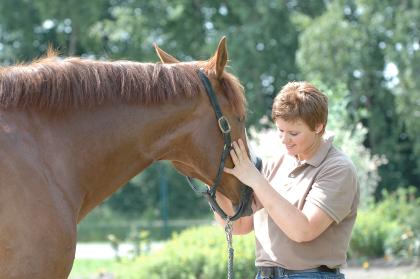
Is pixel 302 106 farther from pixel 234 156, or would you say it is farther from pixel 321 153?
pixel 234 156

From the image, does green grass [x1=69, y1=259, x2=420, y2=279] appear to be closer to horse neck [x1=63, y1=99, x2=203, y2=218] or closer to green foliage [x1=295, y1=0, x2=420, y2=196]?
horse neck [x1=63, y1=99, x2=203, y2=218]

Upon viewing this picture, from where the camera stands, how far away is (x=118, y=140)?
3334 millimetres

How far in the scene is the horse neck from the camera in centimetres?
325

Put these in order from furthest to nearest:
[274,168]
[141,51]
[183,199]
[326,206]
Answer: [141,51], [183,199], [274,168], [326,206]

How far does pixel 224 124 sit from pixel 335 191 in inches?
25.5

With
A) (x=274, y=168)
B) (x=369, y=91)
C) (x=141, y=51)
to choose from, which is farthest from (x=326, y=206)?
(x=141, y=51)

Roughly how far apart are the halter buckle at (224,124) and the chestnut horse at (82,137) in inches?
1.1

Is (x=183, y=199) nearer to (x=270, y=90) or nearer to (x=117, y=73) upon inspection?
(x=270, y=90)

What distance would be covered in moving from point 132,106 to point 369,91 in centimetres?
1898

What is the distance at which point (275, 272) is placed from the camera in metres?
3.68

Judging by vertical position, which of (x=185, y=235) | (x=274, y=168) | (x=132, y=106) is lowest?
(x=185, y=235)

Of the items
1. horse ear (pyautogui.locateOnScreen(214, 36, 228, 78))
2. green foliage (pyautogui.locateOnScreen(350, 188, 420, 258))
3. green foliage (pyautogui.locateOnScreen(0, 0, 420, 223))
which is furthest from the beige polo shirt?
green foliage (pyautogui.locateOnScreen(0, 0, 420, 223))

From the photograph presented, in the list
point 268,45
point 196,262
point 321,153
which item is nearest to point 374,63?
point 268,45

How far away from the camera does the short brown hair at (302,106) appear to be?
11.7 ft
